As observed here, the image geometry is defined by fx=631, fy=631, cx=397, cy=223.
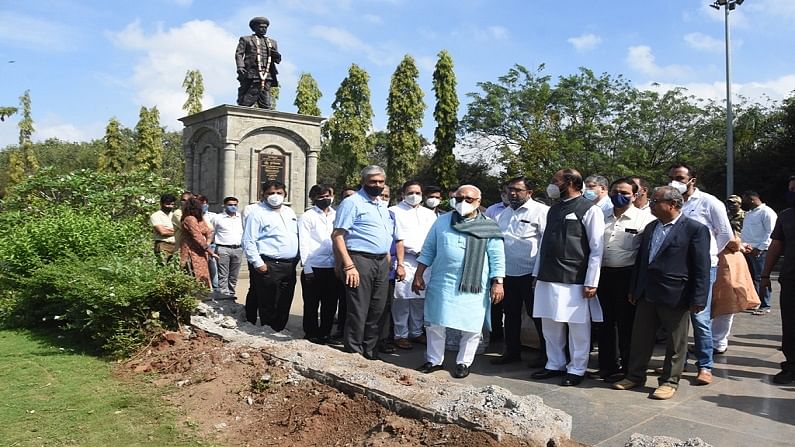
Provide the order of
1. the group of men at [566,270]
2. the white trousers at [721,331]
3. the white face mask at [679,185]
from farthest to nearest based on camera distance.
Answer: the white trousers at [721,331] < the white face mask at [679,185] < the group of men at [566,270]

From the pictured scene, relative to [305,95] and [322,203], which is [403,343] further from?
[305,95]

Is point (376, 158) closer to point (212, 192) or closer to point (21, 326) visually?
point (212, 192)

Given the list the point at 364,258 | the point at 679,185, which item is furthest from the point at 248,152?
the point at 679,185

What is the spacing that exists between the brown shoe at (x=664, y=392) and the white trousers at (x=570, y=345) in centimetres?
61

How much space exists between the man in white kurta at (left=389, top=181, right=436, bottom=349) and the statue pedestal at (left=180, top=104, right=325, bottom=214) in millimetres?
6683

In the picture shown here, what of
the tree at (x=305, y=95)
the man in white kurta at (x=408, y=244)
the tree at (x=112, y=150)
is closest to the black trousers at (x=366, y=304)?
the man in white kurta at (x=408, y=244)

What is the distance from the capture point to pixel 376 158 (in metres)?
45.9

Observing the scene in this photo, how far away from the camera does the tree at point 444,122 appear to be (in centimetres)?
3372

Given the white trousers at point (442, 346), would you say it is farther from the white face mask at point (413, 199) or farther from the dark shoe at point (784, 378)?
the dark shoe at point (784, 378)

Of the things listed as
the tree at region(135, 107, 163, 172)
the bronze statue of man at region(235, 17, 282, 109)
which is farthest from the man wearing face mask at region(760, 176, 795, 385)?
the tree at region(135, 107, 163, 172)

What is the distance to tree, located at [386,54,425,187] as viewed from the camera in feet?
115

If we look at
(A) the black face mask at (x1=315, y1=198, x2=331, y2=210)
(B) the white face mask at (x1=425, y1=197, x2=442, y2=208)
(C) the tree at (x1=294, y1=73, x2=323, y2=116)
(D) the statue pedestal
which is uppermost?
(C) the tree at (x1=294, y1=73, x2=323, y2=116)

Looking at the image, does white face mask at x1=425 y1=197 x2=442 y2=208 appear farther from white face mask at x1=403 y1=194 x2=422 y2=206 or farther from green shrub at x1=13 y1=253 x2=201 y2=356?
green shrub at x1=13 y1=253 x2=201 y2=356

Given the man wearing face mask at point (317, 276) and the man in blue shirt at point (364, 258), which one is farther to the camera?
the man wearing face mask at point (317, 276)
